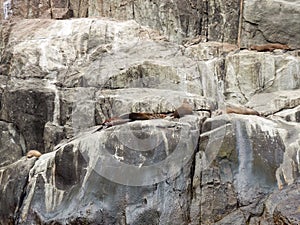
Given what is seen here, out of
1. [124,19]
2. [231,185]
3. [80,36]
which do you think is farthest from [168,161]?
[124,19]

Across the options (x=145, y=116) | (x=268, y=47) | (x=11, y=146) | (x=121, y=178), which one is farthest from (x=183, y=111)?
(x=11, y=146)

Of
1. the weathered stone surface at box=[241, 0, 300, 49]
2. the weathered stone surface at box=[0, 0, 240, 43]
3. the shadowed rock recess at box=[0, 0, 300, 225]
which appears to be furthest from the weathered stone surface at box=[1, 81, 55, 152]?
the weathered stone surface at box=[241, 0, 300, 49]

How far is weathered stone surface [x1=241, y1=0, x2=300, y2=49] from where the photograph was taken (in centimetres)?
1481

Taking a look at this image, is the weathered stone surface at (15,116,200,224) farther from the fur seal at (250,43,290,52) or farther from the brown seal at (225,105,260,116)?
the fur seal at (250,43,290,52)

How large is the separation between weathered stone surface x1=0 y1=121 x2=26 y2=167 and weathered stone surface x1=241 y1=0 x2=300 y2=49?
660 cm

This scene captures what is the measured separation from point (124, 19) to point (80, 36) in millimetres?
2237

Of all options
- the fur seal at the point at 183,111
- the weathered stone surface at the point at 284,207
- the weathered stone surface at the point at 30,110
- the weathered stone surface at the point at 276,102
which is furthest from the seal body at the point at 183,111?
the weathered stone surface at the point at 30,110

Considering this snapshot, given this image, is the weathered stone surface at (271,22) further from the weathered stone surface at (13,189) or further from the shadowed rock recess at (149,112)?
the weathered stone surface at (13,189)

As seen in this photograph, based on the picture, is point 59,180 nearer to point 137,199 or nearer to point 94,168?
point 94,168

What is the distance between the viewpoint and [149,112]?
37.4 feet

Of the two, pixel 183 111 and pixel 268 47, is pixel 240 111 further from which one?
pixel 268 47

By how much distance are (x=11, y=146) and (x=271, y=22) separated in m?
7.78

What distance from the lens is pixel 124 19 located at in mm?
16406

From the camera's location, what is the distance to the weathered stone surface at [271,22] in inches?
583
